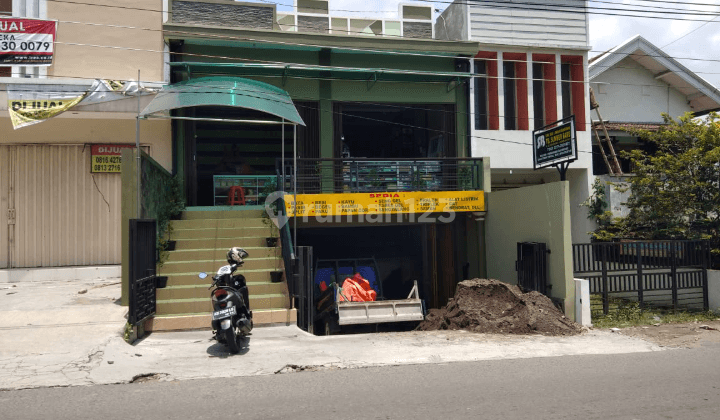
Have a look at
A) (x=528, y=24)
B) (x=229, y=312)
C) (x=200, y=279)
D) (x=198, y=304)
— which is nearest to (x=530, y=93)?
(x=528, y=24)

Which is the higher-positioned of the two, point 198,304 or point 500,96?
point 500,96

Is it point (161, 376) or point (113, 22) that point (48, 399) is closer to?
point (161, 376)

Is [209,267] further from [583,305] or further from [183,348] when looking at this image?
[583,305]

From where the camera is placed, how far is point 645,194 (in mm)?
13141

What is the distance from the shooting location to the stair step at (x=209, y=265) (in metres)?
9.83

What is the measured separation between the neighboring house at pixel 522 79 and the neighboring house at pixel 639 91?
175 cm

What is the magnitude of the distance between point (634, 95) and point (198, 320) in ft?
52.9

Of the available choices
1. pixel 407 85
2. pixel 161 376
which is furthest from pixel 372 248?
pixel 161 376

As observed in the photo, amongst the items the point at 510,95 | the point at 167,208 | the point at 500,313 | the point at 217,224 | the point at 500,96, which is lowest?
the point at 500,313

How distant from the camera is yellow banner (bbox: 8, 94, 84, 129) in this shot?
11172mm

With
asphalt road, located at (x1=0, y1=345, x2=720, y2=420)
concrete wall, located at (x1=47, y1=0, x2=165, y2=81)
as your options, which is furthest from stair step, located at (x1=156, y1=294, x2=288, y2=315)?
concrete wall, located at (x1=47, y1=0, x2=165, y2=81)

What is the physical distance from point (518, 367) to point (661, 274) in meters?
6.01

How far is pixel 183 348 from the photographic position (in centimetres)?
752

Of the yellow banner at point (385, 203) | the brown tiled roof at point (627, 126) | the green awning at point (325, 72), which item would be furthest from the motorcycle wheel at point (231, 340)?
the brown tiled roof at point (627, 126)
